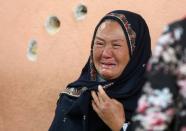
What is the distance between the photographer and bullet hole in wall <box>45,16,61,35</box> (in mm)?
3848

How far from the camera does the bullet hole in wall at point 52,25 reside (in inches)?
151

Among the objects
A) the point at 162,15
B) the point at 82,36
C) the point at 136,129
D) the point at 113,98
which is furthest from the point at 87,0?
the point at 136,129

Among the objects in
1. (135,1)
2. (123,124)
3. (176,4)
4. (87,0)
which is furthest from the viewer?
(87,0)

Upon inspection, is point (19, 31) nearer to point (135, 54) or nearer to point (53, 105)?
point (53, 105)

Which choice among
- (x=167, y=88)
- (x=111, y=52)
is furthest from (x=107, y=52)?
(x=167, y=88)

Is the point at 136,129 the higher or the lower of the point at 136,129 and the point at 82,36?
the lower

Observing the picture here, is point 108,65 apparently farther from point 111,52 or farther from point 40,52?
point 40,52

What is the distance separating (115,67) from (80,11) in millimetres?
1200

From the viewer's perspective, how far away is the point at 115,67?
8.39 feet

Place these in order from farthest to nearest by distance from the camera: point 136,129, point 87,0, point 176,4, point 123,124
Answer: point 87,0
point 176,4
point 123,124
point 136,129

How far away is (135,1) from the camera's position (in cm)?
331

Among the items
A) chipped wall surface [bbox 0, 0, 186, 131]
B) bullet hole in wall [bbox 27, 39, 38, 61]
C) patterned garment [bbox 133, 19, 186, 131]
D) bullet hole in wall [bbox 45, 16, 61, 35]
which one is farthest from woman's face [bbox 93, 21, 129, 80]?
bullet hole in wall [bbox 27, 39, 38, 61]

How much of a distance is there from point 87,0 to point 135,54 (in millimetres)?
1180

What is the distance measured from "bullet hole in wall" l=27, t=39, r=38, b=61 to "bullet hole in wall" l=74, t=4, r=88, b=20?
0.47 meters
